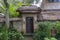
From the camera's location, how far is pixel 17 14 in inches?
580

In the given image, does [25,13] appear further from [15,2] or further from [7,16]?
[15,2]

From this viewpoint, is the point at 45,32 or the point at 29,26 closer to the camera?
the point at 45,32

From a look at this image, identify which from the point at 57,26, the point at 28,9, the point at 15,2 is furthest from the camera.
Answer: the point at 15,2

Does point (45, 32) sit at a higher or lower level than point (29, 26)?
lower

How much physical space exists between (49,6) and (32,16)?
247 centimetres

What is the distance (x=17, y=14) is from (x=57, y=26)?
9.59 feet

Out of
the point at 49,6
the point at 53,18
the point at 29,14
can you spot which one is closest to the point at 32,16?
the point at 29,14

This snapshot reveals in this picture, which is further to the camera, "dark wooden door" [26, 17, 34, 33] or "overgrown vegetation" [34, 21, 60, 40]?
"dark wooden door" [26, 17, 34, 33]

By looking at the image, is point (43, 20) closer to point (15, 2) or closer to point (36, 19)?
point (36, 19)

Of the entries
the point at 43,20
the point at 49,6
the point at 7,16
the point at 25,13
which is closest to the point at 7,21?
the point at 7,16

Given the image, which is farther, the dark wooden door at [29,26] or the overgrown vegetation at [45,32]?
the dark wooden door at [29,26]

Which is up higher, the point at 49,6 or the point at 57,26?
the point at 49,6

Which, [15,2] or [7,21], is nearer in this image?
[7,21]

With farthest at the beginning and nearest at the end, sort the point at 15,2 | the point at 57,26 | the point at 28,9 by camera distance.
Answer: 1. the point at 15,2
2. the point at 28,9
3. the point at 57,26
